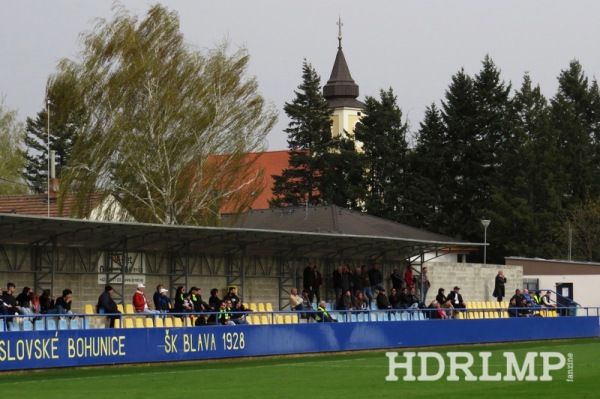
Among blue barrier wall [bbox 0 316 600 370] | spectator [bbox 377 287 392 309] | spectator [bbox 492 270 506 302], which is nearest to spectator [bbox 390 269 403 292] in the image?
blue barrier wall [bbox 0 316 600 370]

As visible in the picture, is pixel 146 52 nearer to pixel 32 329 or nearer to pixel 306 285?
pixel 306 285

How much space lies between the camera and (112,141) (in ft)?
174

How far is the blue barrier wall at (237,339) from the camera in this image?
2477 centimetres

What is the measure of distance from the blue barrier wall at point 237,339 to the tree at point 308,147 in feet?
142

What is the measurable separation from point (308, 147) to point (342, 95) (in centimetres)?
3925

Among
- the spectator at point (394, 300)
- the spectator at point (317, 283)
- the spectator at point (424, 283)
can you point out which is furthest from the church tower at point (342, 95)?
the spectator at point (317, 283)

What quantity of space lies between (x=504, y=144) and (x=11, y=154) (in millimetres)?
31882

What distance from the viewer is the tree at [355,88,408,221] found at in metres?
83.8

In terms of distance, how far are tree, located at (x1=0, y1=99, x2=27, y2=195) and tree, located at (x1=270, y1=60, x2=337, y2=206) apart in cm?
1711

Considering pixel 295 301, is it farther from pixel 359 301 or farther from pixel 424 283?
pixel 424 283

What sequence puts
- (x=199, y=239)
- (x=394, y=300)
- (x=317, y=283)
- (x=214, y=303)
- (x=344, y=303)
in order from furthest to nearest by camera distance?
(x=394, y=300)
(x=317, y=283)
(x=344, y=303)
(x=199, y=239)
(x=214, y=303)

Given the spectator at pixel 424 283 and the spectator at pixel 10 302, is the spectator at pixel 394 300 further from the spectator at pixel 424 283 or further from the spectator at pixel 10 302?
the spectator at pixel 10 302

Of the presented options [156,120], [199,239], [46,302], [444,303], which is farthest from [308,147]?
[46,302]

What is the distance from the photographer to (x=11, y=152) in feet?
268
